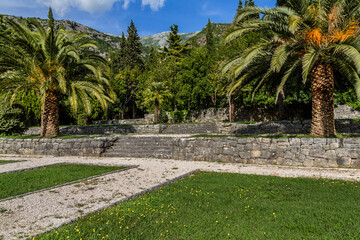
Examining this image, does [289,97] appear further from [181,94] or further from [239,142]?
[239,142]

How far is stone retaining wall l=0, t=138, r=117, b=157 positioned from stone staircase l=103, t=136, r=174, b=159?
0.47 m

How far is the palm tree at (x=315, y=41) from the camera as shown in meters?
8.19

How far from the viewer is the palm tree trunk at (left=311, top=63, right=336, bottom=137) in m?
9.05

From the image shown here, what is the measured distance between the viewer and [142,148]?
12.6 m

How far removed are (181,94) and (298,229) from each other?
24.4 meters

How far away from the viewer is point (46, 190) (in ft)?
18.3

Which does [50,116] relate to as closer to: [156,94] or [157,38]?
[156,94]

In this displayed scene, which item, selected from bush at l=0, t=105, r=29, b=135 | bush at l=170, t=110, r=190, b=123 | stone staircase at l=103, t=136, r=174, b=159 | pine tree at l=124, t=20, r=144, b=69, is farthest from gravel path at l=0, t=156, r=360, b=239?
pine tree at l=124, t=20, r=144, b=69

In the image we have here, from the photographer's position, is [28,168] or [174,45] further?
[174,45]

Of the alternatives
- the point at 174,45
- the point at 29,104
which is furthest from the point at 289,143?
the point at 174,45

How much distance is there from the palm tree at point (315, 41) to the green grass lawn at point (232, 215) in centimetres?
444

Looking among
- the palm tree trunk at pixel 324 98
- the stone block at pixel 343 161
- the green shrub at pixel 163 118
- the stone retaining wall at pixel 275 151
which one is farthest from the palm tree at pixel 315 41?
the green shrub at pixel 163 118

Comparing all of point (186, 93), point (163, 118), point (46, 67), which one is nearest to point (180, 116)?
point (163, 118)

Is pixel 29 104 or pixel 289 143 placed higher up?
pixel 29 104
